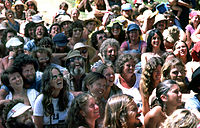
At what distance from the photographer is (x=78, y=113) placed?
437 cm

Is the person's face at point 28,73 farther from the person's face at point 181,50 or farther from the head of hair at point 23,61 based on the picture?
the person's face at point 181,50

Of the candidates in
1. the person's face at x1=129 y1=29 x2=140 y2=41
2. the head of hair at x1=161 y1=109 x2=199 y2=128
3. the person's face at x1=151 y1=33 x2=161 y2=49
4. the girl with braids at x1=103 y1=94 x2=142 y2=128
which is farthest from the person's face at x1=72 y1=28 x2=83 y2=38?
the head of hair at x1=161 y1=109 x2=199 y2=128

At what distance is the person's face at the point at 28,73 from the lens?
584 centimetres

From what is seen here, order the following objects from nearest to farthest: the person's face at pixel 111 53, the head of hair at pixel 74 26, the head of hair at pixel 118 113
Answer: the head of hair at pixel 118 113 < the person's face at pixel 111 53 < the head of hair at pixel 74 26

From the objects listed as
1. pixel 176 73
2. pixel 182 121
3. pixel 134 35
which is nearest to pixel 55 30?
pixel 134 35

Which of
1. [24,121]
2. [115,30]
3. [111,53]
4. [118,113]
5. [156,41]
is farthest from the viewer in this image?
[115,30]

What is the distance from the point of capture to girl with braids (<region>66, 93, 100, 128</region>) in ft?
14.2

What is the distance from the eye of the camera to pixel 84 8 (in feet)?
44.1

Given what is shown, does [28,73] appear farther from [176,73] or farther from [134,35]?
[134,35]

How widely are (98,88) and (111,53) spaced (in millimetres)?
1996

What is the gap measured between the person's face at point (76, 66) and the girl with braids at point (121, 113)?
2.43 m

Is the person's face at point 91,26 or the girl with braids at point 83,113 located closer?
the girl with braids at point 83,113

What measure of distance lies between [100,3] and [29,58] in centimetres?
620

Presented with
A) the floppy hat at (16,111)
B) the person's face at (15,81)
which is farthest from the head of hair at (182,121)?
the person's face at (15,81)
